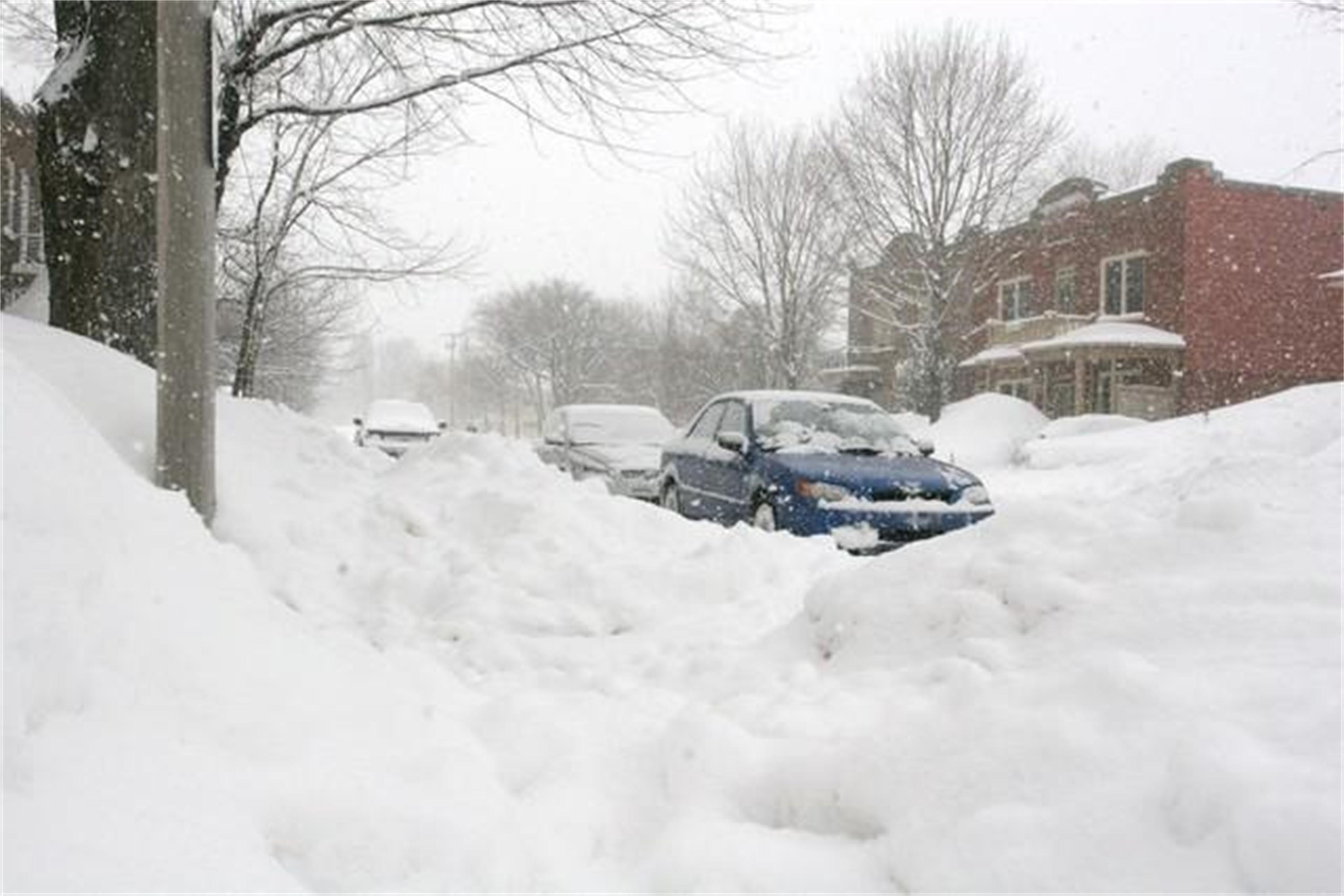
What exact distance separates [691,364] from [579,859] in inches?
1492

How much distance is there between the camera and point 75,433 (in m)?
2.81

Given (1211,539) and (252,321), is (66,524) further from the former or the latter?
(252,321)

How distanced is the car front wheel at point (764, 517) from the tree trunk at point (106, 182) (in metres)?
4.46

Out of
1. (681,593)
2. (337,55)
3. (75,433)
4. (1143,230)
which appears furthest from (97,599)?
(1143,230)

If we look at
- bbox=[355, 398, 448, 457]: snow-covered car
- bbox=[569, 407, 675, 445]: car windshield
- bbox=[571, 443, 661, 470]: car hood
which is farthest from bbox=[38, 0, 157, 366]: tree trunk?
bbox=[355, 398, 448, 457]: snow-covered car

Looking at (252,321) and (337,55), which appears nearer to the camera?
(337,55)

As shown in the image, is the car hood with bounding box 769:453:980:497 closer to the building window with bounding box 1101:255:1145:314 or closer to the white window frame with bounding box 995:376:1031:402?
the building window with bounding box 1101:255:1145:314

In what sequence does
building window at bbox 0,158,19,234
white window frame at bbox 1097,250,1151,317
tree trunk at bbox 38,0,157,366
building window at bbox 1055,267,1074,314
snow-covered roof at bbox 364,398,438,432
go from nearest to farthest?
tree trunk at bbox 38,0,157,366, snow-covered roof at bbox 364,398,438,432, building window at bbox 0,158,19,234, white window frame at bbox 1097,250,1151,317, building window at bbox 1055,267,1074,314

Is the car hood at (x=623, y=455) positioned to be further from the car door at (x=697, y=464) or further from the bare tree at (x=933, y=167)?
the bare tree at (x=933, y=167)

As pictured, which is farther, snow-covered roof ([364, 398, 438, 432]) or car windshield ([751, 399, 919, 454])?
snow-covered roof ([364, 398, 438, 432])

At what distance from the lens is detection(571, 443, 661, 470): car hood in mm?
11930

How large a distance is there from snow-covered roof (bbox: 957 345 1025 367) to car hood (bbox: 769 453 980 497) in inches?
813

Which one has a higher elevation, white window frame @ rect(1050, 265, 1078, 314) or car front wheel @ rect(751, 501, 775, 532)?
white window frame @ rect(1050, 265, 1078, 314)

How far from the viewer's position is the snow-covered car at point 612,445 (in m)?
11.8
